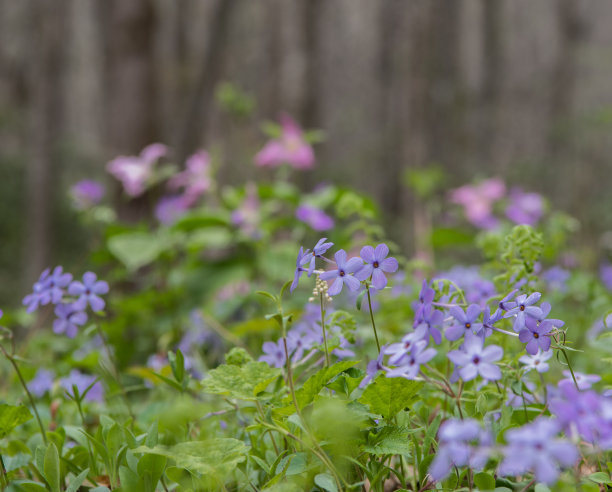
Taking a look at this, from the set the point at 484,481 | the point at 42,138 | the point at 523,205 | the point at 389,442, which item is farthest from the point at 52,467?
the point at 42,138

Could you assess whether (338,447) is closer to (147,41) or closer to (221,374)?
(221,374)

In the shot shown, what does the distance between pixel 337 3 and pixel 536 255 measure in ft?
60.7

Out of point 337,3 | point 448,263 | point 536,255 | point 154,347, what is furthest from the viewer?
point 337,3

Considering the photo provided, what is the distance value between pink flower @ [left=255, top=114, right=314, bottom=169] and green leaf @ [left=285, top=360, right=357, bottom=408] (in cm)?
217

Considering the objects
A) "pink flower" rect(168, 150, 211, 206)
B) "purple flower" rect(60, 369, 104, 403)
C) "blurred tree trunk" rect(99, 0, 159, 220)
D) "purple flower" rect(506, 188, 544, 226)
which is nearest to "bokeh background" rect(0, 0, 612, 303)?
"blurred tree trunk" rect(99, 0, 159, 220)

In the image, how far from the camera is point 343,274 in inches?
32.4

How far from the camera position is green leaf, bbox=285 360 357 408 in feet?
2.65

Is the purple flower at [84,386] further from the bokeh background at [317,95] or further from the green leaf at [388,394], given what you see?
the bokeh background at [317,95]

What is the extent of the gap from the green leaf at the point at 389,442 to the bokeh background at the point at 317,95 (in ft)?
6.85

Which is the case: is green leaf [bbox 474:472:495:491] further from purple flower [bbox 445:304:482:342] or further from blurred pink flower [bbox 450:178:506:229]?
blurred pink flower [bbox 450:178:506:229]

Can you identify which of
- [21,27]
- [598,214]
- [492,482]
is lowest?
[492,482]

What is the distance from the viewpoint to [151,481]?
0.84 meters

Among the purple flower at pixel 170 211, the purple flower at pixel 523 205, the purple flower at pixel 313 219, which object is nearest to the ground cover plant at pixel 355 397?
the purple flower at pixel 313 219

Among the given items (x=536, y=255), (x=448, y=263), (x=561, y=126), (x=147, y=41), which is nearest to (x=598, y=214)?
(x=561, y=126)
